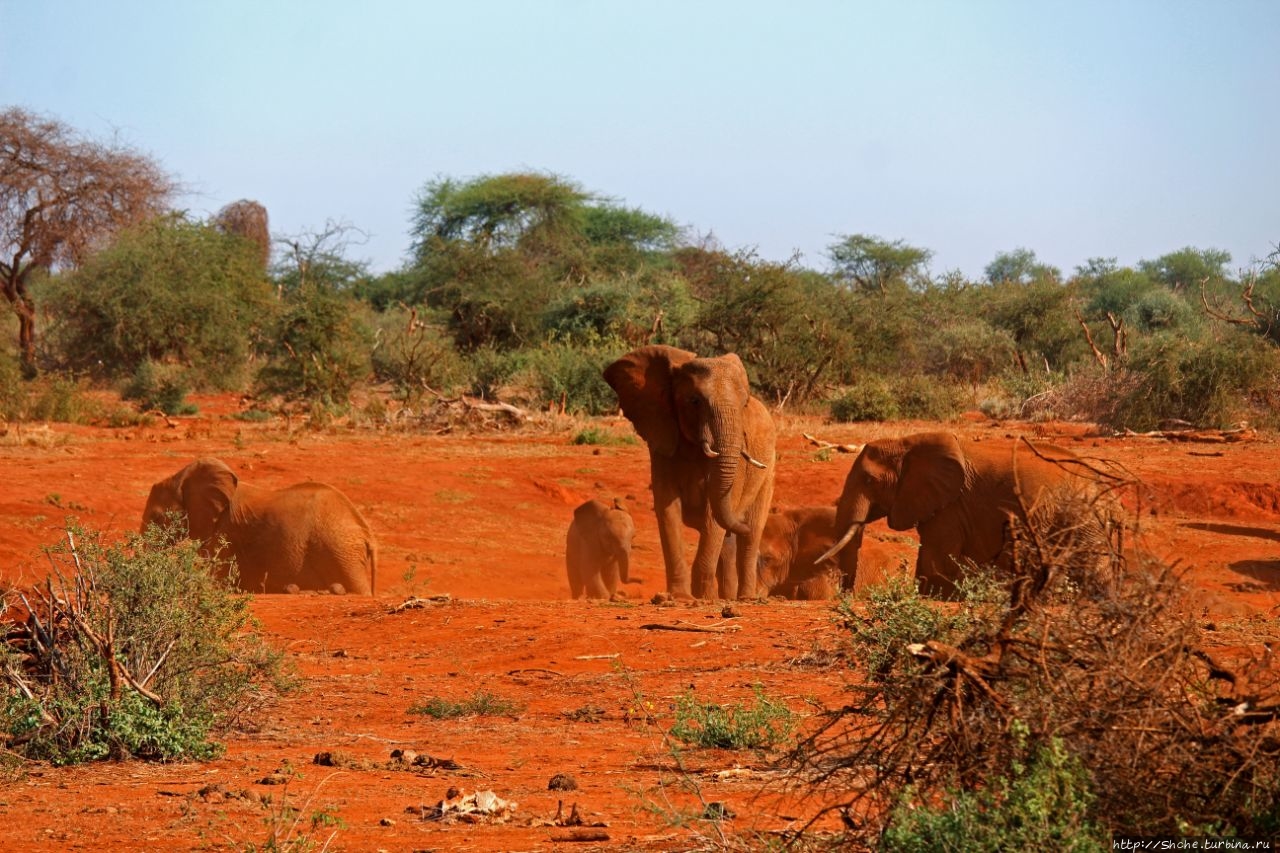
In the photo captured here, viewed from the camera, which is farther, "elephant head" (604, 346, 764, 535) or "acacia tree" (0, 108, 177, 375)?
"acacia tree" (0, 108, 177, 375)

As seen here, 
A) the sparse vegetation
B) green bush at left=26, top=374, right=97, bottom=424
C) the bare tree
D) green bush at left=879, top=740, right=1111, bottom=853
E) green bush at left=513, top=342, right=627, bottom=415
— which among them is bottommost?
the sparse vegetation

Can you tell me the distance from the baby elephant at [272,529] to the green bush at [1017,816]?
962 centimetres

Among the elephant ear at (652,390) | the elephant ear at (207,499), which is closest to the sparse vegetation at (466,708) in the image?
the elephant ear at (652,390)

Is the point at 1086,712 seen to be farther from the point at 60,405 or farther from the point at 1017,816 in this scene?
the point at 60,405

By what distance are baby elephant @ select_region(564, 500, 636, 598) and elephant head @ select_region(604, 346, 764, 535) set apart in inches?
59.0

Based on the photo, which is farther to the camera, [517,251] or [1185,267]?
[1185,267]

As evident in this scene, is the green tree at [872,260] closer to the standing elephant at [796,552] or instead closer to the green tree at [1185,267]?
the green tree at [1185,267]

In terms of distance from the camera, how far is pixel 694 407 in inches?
475

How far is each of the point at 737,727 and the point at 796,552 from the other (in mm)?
7402

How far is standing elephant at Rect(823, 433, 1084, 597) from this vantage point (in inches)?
462

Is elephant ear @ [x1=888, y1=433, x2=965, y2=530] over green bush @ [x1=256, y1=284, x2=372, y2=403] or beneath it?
beneath

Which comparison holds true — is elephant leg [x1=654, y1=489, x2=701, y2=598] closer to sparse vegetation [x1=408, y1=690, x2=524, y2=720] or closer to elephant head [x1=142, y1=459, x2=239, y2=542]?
elephant head [x1=142, y1=459, x2=239, y2=542]

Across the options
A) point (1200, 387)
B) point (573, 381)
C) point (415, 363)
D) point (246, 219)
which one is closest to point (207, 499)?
point (573, 381)

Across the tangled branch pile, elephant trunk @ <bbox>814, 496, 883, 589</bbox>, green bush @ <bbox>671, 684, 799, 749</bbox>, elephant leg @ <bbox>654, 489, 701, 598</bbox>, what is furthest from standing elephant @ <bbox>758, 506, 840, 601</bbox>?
the tangled branch pile
